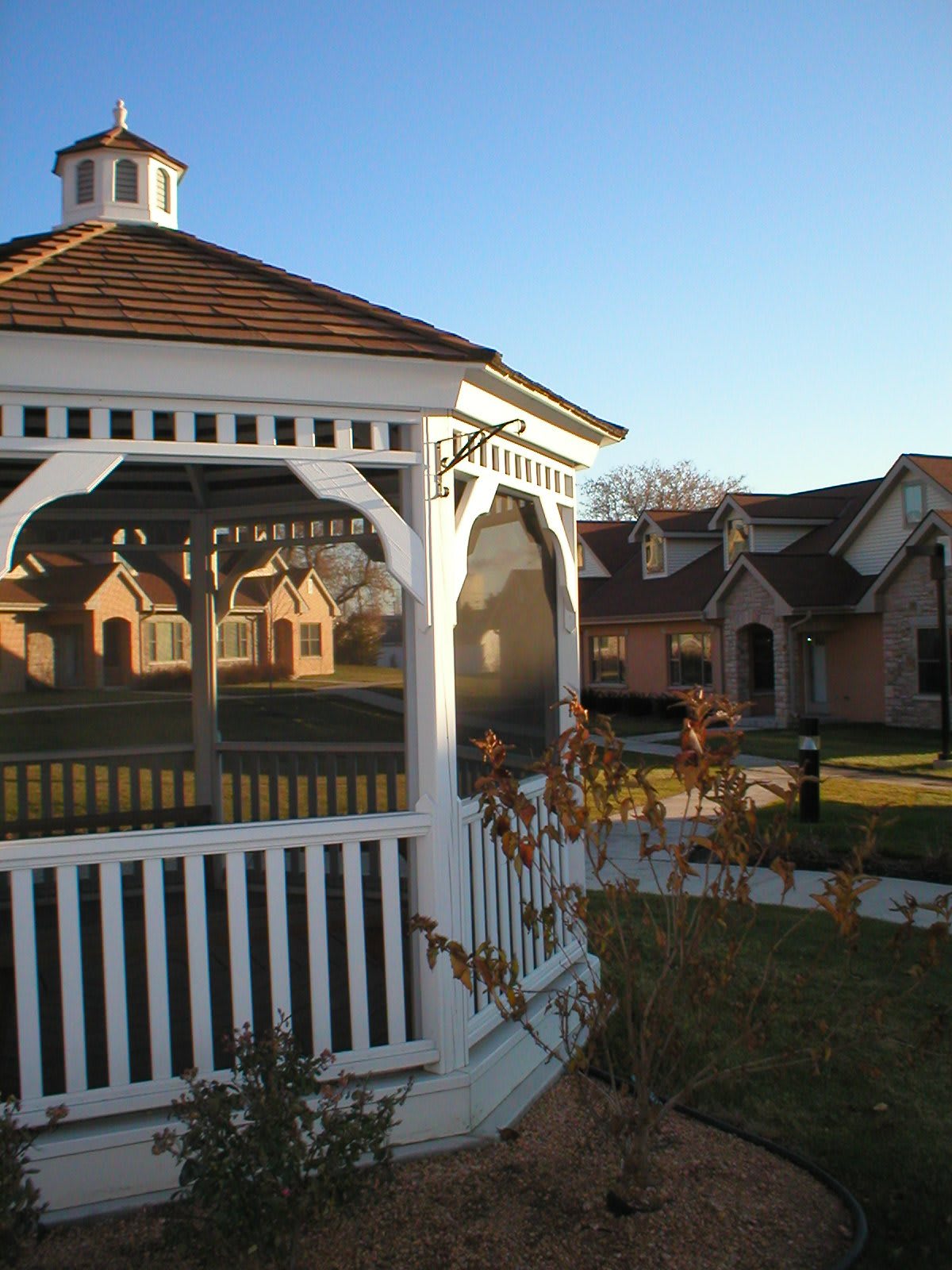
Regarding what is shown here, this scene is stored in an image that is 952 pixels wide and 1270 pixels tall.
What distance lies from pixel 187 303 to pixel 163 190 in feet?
6.51

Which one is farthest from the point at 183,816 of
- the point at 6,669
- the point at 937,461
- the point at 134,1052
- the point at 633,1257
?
the point at 937,461

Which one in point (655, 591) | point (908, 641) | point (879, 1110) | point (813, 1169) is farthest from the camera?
point (655, 591)

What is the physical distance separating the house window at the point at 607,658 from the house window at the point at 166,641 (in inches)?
1002

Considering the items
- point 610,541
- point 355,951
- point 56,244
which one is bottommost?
point 355,951

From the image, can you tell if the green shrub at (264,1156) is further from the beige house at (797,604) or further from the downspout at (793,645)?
the downspout at (793,645)

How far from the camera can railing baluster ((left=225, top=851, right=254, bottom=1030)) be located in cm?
395

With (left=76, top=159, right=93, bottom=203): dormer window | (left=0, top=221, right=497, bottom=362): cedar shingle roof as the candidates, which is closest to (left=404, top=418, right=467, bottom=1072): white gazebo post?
(left=0, top=221, right=497, bottom=362): cedar shingle roof

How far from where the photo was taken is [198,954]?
394 centimetres

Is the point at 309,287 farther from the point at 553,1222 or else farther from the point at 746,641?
the point at 746,641

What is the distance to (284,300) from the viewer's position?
4.48 meters

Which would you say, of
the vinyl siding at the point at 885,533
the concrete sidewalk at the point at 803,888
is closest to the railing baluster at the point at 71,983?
the concrete sidewalk at the point at 803,888

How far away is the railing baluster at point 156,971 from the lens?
3848 mm

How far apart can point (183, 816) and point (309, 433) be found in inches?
136

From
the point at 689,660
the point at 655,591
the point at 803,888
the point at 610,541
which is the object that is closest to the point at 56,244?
the point at 803,888
